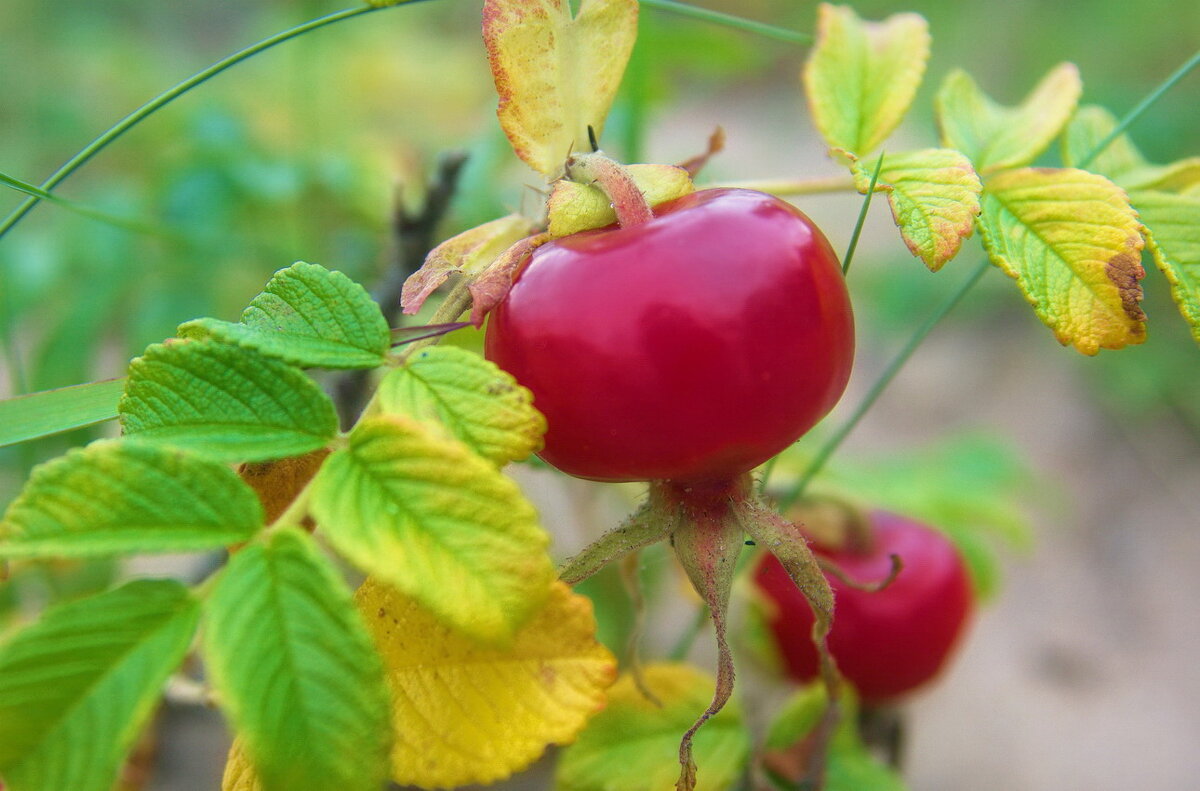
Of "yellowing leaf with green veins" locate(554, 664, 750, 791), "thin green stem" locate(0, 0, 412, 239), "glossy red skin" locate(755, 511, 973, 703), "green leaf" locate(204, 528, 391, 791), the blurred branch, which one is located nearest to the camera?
"green leaf" locate(204, 528, 391, 791)

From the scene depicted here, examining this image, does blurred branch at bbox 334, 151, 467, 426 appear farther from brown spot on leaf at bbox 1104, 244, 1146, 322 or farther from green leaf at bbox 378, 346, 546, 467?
brown spot on leaf at bbox 1104, 244, 1146, 322

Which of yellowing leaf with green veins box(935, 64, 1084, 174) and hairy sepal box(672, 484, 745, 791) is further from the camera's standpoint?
yellowing leaf with green veins box(935, 64, 1084, 174)

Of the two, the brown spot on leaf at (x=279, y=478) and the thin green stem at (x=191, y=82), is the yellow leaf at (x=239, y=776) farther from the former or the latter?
the thin green stem at (x=191, y=82)

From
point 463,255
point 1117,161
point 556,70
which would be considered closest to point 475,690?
point 463,255

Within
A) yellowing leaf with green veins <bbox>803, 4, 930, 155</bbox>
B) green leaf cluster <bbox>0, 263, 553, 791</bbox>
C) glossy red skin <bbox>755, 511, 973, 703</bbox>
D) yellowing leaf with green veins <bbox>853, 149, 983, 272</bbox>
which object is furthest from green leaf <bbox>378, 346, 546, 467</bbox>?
glossy red skin <bbox>755, 511, 973, 703</bbox>

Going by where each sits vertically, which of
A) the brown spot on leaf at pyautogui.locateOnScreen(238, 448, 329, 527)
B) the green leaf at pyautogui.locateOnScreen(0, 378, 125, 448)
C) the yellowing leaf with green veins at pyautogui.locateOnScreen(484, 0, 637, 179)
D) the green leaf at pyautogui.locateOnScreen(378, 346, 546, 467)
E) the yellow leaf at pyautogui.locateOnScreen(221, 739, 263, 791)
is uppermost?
the yellowing leaf with green veins at pyautogui.locateOnScreen(484, 0, 637, 179)

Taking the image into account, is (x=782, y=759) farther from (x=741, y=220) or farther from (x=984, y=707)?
(x=984, y=707)

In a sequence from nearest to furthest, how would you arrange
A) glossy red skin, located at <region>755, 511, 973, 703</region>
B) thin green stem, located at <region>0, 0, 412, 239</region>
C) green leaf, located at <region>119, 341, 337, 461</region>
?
green leaf, located at <region>119, 341, 337, 461</region> < thin green stem, located at <region>0, 0, 412, 239</region> < glossy red skin, located at <region>755, 511, 973, 703</region>
